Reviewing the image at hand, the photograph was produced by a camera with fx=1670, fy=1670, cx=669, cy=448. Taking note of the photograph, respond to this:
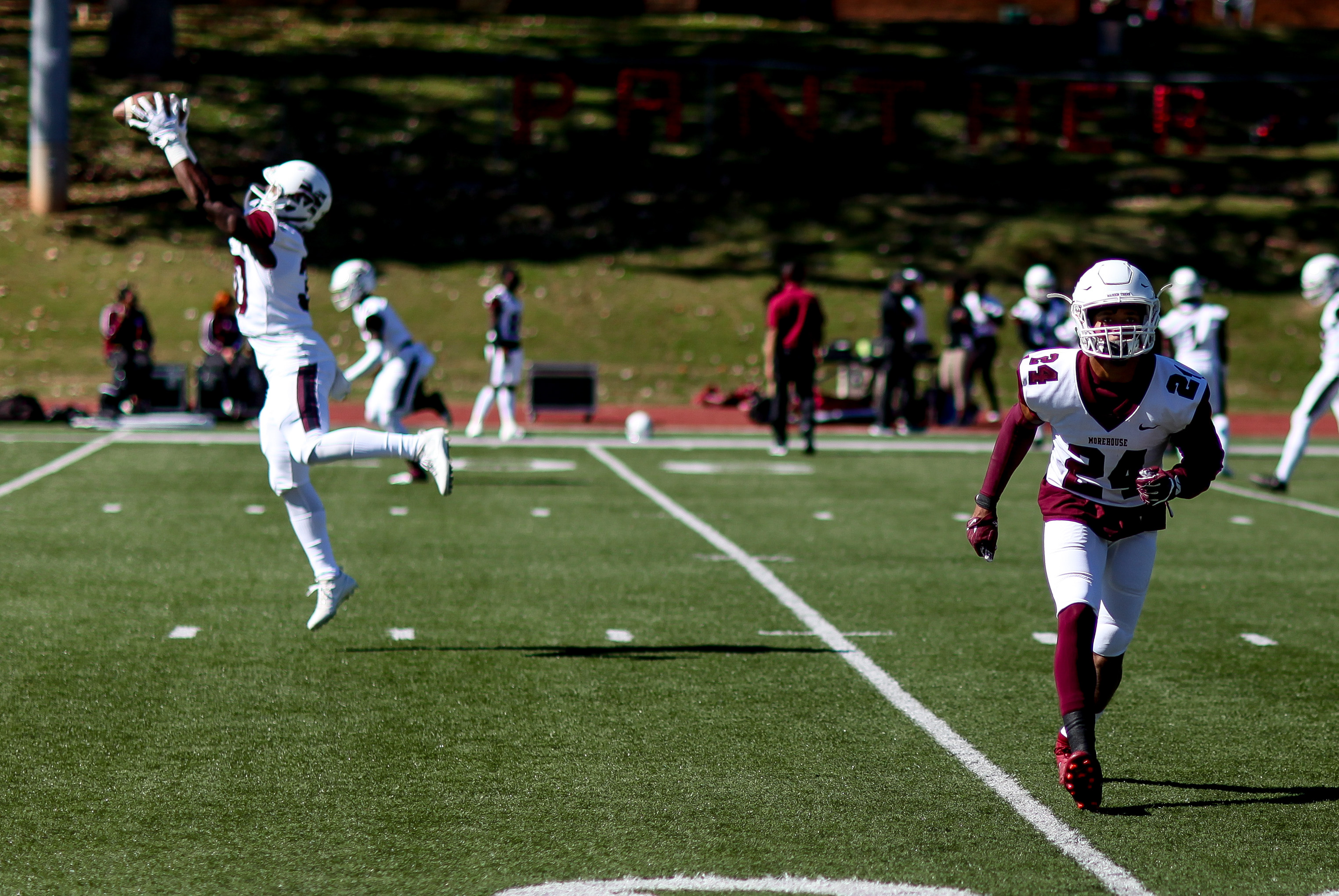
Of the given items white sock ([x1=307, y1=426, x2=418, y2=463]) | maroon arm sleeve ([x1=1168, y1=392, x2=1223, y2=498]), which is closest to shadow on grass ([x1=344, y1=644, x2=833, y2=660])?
white sock ([x1=307, y1=426, x2=418, y2=463])

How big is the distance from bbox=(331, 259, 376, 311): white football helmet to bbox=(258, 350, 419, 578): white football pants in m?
4.68

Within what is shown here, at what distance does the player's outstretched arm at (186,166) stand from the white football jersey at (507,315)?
35.6 feet

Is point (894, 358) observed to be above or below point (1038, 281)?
below

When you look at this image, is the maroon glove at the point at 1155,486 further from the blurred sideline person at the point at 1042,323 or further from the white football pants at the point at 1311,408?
the blurred sideline person at the point at 1042,323

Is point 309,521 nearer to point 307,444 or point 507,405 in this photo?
point 307,444

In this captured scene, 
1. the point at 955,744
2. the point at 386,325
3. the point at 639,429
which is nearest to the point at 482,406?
the point at 639,429

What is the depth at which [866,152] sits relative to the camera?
33812 mm

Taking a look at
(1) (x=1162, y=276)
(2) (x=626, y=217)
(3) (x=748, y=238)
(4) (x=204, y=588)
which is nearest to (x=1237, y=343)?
(1) (x=1162, y=276)

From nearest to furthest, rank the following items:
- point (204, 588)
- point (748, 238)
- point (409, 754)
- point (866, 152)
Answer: point (409, 754) → point (204, 588) → point (748, 238) → point (866, 152)

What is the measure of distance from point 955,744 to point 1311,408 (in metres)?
8.97

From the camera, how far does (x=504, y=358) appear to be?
736 inches

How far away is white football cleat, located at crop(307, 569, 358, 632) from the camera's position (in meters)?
7.35

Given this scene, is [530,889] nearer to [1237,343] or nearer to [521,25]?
[1237,343]

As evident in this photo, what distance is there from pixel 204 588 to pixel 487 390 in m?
9.70
